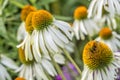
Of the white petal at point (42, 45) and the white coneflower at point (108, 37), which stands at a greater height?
the white petal at point (42, 45)

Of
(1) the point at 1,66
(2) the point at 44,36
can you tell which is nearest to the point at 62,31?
(2) the point at 44,36

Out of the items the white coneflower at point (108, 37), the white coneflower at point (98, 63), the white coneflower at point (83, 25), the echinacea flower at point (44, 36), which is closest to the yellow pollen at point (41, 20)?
the echinacea flower at point (44, 36)

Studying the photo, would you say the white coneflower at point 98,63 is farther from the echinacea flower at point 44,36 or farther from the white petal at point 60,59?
the white petal at point 60,59

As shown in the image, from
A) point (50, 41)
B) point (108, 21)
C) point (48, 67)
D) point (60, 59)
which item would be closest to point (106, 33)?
point (108, 21)

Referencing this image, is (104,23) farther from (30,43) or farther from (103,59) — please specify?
(103,59)

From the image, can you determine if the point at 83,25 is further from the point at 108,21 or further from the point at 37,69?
the point at 37,69

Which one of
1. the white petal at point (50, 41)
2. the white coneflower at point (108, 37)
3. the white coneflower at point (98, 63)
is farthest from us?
the white coneflower at point (108, 37)
